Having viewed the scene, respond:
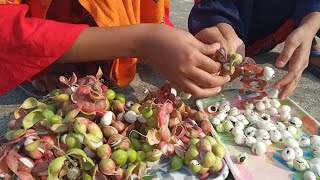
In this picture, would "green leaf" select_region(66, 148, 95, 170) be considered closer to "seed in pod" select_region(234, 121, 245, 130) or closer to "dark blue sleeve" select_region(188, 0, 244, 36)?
"seed in pod" select_region(234, 121, 245, 130)

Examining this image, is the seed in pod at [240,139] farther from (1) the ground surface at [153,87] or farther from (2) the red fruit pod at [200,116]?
(1) the ground surface at [153,87]

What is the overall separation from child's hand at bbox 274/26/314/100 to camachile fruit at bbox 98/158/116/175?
0.50 m

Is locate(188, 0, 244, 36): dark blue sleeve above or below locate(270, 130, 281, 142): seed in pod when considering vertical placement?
above

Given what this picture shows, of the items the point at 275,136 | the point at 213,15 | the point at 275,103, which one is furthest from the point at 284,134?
the point at 213,15

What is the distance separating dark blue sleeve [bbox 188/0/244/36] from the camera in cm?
124

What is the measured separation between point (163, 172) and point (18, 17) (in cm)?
44

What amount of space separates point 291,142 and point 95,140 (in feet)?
1.43

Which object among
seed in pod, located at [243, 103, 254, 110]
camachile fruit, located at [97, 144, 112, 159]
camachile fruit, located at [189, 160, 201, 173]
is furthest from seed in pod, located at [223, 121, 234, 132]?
camachile fruit, located at [97, 144, 112, 159]

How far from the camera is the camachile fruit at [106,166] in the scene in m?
0.72

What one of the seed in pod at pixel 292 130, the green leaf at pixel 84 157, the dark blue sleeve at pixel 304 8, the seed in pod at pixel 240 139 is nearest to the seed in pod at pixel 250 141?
the seed in pod at pixel 240 139

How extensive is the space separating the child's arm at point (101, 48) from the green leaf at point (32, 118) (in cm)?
14

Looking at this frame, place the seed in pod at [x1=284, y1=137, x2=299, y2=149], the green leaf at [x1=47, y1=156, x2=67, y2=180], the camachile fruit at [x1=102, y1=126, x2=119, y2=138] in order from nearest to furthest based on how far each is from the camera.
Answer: the green leaf at [x1=47, y1=156, x2=67, y2=180]
the camachile fruit at [x1=102, y1=126, x2=119, y2=138]
the seed in pod at [x1=284, y1=137, x2=299, y2=149]

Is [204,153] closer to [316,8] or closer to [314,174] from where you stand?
[314,174]

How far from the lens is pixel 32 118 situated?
2.55ft
